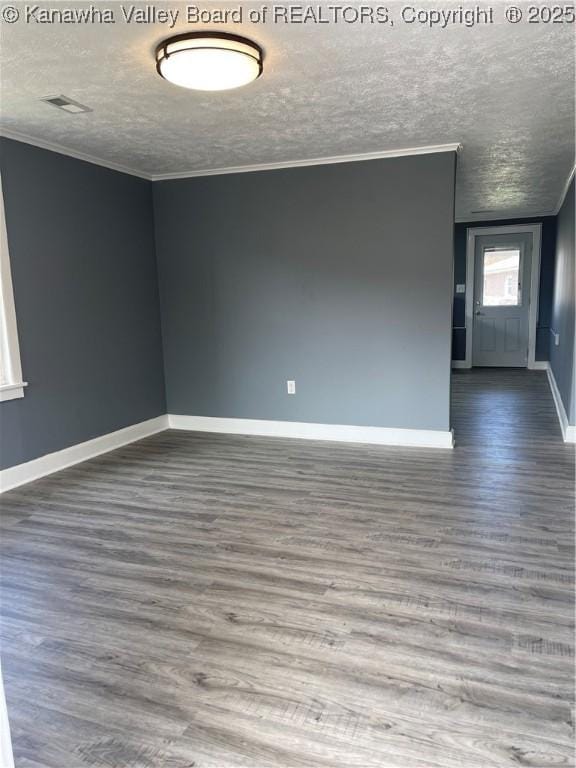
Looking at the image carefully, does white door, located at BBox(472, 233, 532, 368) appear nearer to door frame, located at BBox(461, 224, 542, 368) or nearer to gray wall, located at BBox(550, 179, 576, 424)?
door frame, located at BBox(461, 224, 542, 368)

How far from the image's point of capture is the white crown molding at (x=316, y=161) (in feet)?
13.0

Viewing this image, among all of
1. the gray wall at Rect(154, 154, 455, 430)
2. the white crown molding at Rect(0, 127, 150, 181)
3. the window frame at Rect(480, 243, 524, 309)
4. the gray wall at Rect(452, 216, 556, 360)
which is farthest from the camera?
the window frame at Rect(480, 243, 524, 309)

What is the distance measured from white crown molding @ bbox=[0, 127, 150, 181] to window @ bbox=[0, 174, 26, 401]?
16.7 inches

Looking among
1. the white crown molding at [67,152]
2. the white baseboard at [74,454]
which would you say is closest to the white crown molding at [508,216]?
the white crown molding at [67,152]

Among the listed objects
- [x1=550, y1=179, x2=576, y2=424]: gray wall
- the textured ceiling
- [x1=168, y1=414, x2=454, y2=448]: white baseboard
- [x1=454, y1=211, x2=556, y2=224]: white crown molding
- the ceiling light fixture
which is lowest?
[x1=168, y1=414, x2=454, y2=448]: white baseboard

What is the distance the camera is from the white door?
806 centimetres

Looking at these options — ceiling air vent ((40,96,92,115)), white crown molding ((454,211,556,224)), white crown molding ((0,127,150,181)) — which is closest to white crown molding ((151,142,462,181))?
white crown molding ((0,127,150,181))

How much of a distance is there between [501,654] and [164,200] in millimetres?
4440

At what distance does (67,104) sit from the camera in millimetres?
2947

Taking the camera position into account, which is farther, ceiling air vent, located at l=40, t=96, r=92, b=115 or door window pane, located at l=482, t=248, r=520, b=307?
door window pane, located at l=482, t=248, r=520, b=307

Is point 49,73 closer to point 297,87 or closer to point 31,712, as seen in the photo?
point 297,87

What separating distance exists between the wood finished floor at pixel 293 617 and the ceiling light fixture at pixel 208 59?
226 centimetres

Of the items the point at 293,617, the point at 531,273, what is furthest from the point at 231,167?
the point at 531,273

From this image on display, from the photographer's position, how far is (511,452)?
4.12 meters
